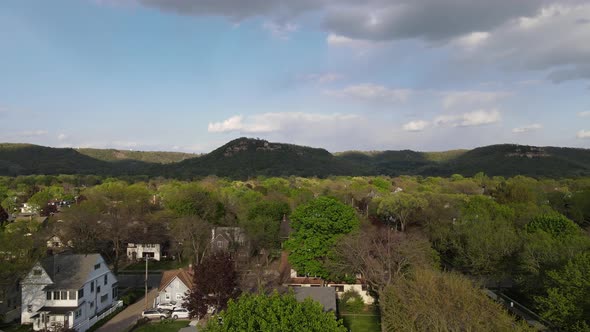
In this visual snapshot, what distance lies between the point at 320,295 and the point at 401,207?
42.8 metres

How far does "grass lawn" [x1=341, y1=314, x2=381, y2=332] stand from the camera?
30698 millimetres

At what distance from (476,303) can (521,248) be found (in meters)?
18.5

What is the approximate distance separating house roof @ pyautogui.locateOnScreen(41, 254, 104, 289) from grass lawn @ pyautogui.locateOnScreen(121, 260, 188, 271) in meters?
16.4

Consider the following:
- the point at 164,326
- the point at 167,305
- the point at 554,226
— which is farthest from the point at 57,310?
the point at 554,226

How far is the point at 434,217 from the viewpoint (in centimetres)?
6375

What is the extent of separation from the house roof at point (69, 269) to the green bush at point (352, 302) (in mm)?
21463

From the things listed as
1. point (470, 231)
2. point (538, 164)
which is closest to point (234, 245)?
point (470, 231)

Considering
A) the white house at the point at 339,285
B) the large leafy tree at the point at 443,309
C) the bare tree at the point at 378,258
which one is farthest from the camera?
the white house at the point at 339,285

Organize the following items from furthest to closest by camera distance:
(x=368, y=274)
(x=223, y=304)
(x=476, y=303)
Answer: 1. (x=368, y=274)
2. (x=223, y=304)
3. (x=476, y=303)

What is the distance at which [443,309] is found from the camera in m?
21.9

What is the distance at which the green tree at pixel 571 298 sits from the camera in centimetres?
2350

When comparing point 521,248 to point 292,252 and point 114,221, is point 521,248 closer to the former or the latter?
point 292,252

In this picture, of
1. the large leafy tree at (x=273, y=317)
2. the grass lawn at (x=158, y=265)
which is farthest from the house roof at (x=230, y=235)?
the large leafy tree at (x=273, y=317)

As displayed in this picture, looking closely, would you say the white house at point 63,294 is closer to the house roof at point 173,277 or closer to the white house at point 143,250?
the house roof at point 173,277
